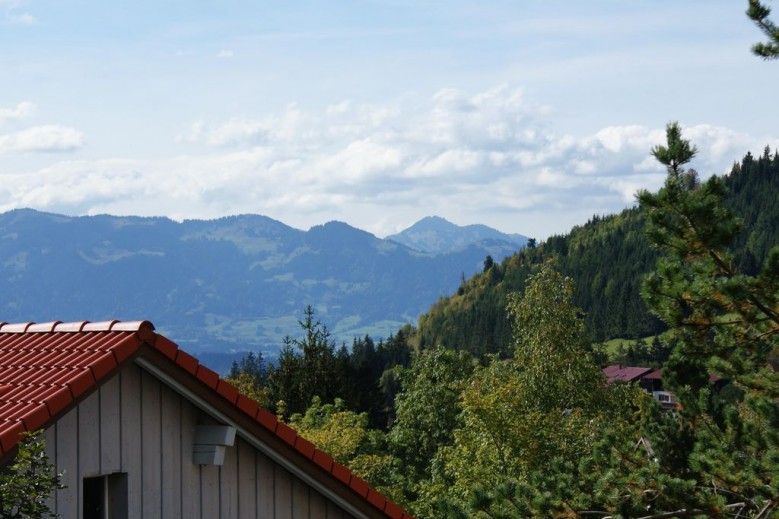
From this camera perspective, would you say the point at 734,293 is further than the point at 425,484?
No

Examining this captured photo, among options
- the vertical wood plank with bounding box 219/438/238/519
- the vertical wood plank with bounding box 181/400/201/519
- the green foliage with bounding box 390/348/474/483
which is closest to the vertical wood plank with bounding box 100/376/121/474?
the vertical wood plank with bounding box 181/400/201/519

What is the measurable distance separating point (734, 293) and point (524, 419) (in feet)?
84.6

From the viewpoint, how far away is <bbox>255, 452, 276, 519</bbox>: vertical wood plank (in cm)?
907

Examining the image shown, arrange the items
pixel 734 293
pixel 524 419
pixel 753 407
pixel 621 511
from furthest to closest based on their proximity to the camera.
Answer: pixel 524 419
pixel 753 407
pixel 621 511
pixel 734 293

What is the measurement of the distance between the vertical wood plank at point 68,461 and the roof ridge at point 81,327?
76cm

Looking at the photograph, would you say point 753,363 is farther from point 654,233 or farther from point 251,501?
point 251,501

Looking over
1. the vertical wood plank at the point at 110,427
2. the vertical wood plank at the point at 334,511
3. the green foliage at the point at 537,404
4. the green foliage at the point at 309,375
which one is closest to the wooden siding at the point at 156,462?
the vertical wood plank at the point at 110,427

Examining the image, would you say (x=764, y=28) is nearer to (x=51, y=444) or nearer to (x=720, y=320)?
(x=720, y=320)

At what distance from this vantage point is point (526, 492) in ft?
53.5

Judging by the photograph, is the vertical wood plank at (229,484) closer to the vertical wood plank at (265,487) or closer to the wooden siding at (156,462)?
the wooden siding at (156,462)

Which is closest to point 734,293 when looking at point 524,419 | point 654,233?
point 654,233

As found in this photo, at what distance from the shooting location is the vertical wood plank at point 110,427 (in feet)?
26.1

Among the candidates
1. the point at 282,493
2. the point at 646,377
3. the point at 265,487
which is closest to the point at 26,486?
the point at 265,487

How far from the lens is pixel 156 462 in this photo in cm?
834
